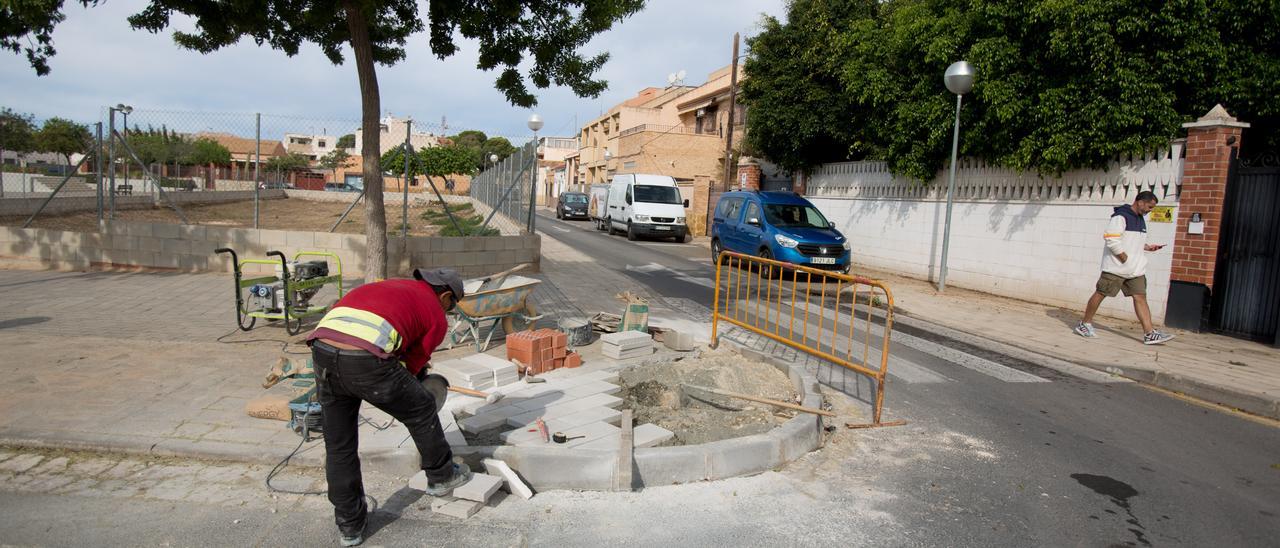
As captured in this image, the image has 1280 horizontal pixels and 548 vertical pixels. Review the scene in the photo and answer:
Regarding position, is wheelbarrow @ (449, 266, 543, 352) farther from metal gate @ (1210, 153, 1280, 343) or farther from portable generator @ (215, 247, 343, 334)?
metal gate @ (1210, 153, 1280, 343)

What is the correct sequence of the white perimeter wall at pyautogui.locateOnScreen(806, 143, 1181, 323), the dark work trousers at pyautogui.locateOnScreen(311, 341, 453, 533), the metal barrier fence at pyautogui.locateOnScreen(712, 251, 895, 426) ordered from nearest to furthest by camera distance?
the dark work trousers at pyautogui.locateOnScreen(311, 341, 453, 533)
the metal barrier fence at pyautogui.locateOnScreen(712, 251, 895, 426)
the white perimeter wall at pyautogui.locateOnScreen(806, 143, 1181, 323)

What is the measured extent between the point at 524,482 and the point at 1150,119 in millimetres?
10619

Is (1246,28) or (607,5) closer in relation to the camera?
(607,5)

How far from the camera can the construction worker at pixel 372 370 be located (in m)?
3.42

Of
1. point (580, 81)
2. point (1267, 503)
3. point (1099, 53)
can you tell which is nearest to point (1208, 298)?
point (1099, 53)

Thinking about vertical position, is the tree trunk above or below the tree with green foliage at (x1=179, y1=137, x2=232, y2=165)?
A: below

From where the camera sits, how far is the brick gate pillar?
936cm

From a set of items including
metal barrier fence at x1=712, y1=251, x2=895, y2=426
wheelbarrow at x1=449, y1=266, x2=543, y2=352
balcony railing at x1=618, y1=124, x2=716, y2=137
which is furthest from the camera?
balcony railing at x1=618, y1=124, x2=716, y2=137

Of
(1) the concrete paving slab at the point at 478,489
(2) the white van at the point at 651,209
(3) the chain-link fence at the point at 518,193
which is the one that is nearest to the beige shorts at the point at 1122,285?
(1) the concrete paving slab at the point at 478,489

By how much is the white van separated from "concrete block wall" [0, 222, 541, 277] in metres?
12.4

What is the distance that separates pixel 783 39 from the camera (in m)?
19.2

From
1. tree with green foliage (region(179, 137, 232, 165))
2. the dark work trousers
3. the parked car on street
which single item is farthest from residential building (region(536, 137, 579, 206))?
the dark work trousers

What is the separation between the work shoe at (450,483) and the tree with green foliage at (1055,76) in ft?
34.9

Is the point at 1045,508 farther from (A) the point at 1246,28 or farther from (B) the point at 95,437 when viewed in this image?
(A) the point at 1246,28
